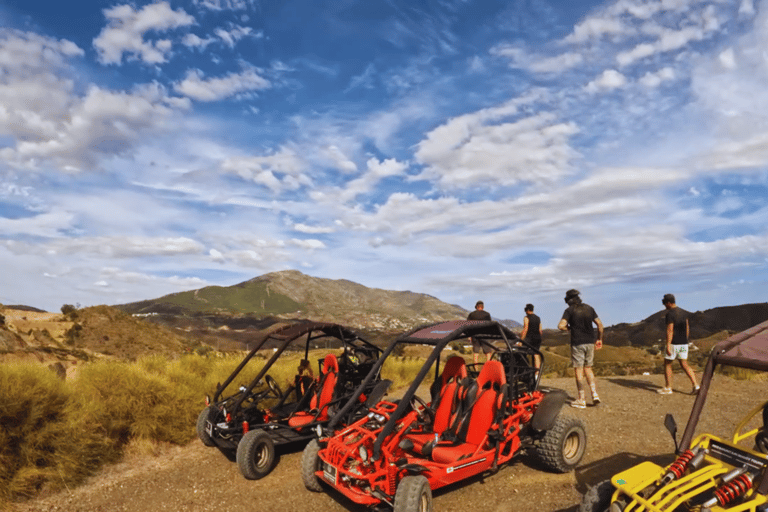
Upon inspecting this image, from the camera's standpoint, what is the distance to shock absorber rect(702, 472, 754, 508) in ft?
11.0

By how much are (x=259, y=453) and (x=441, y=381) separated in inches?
109

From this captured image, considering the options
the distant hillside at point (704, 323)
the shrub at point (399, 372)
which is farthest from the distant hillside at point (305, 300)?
the shrub at point (399, 372)

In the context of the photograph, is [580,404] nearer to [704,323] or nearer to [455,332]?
[455,332]

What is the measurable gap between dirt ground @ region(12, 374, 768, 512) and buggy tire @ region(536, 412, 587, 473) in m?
0.15

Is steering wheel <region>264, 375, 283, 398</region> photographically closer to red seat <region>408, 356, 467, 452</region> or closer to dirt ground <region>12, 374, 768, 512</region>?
dirt ground <region>12, 374, 768, 512</region>

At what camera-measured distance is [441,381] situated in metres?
6.56

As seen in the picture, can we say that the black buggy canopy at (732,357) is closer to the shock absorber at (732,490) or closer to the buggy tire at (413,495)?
the shock absorber at (732,490)

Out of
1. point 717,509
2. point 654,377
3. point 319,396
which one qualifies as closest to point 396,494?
point 717,509

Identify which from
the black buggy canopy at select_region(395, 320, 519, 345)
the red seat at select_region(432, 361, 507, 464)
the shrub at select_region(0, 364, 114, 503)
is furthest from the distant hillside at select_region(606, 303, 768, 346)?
the shrub at select_region(0, 364, 114, 503)

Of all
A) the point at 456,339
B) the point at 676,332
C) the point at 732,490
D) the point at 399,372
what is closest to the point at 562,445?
the point at 456,339

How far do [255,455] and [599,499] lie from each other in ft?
15.2

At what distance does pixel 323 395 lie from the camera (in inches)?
319

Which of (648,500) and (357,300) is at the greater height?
(357,300)

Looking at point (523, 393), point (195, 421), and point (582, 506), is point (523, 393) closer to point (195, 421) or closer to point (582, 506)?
point (582, 506)
